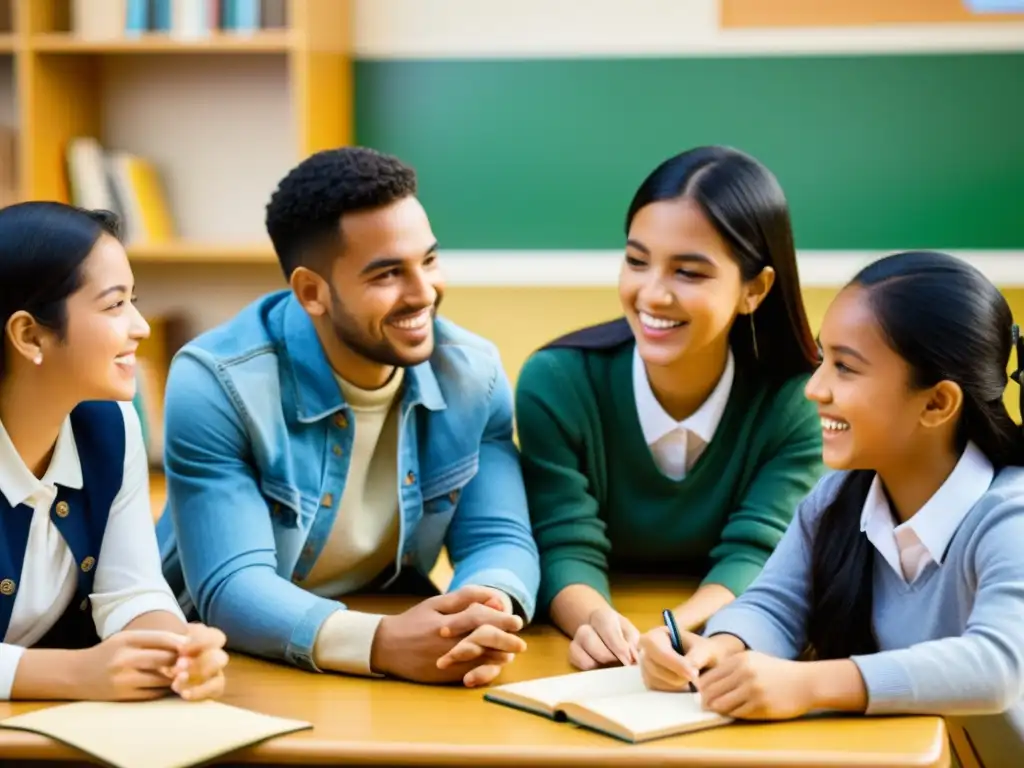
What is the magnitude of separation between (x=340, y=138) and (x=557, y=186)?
0.58 meters

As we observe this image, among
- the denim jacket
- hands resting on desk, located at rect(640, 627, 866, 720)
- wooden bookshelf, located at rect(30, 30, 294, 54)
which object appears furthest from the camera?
wooden bookshelf, located at rect(30, 30, 294, 54)

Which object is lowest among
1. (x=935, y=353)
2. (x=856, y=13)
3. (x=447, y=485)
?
(x=447, y=485)

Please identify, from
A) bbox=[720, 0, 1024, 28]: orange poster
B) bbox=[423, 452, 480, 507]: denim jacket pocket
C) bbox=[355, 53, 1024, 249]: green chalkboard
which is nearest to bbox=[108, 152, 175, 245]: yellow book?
bbox=[355, 53, 1024, 249]: green chalkboard

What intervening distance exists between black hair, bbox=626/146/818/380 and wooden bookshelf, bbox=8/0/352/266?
1824 millimetres

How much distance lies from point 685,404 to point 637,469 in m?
0.12

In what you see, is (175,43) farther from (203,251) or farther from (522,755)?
(522,755)

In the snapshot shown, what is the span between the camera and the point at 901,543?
169 cm

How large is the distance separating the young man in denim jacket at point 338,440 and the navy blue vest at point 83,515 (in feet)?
0.40

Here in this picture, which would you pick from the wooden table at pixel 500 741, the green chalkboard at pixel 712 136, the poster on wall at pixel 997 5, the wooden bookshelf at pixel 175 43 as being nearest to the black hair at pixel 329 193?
the wooden table at pixel 500 741

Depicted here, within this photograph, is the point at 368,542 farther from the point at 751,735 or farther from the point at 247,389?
the point at 751,735

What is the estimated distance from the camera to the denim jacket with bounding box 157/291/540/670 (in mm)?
1803

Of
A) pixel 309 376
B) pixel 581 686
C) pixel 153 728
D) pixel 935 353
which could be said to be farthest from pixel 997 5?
pixel 153 728

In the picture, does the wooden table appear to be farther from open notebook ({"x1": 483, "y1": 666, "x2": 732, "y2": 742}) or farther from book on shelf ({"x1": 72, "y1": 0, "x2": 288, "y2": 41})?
book on shelf ({"x1": 72, "y1": 0, "x2": 288, "y2": 41})

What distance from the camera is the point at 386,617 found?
67.1 inches
